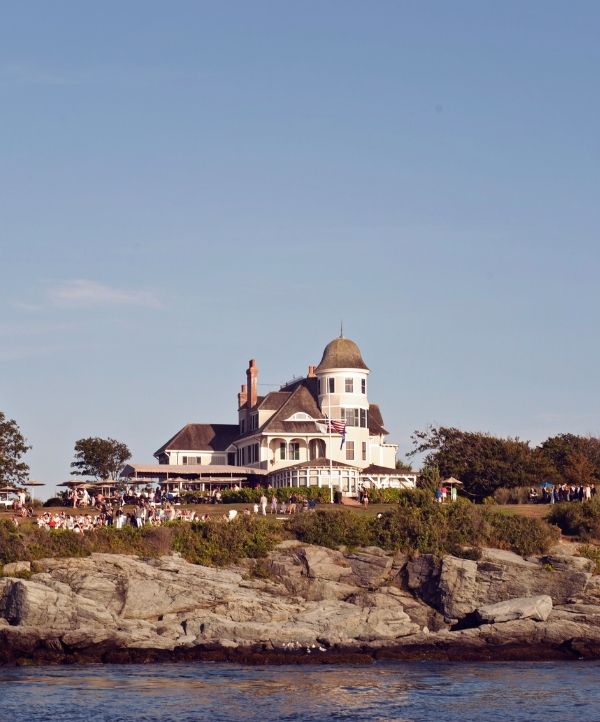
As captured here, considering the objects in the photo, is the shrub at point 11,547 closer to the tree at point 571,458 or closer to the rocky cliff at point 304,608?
the rocky cliff at point 304,608

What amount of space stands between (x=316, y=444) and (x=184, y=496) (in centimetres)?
1716

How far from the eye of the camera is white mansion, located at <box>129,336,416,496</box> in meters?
87.9

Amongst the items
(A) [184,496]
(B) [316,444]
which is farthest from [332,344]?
(A) [184,496]

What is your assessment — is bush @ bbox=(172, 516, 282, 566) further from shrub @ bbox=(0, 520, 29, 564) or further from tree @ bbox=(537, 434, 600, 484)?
tree @ bbox=(537, 434, 600, 484)

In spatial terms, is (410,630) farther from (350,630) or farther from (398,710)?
(398,710)

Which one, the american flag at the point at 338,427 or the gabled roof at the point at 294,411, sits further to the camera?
the gabled roof at the point at 294,411

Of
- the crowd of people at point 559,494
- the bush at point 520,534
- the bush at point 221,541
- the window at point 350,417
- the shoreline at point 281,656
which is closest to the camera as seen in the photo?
the shoreline at point 281,656

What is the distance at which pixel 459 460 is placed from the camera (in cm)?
9419

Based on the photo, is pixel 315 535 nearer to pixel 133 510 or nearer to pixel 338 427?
pixel 133 510

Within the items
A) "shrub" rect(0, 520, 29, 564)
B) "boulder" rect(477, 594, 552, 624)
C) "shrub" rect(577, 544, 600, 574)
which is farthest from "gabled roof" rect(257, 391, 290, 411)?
"boulder" rect(477, 594, 552, 624)

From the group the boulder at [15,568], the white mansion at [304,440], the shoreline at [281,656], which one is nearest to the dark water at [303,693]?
the shoreline at [281,656]

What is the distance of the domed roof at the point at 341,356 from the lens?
95.2m

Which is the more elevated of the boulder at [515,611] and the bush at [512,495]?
the bush at [512,495]

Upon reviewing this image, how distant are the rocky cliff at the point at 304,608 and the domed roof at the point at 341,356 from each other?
35.1 metres
